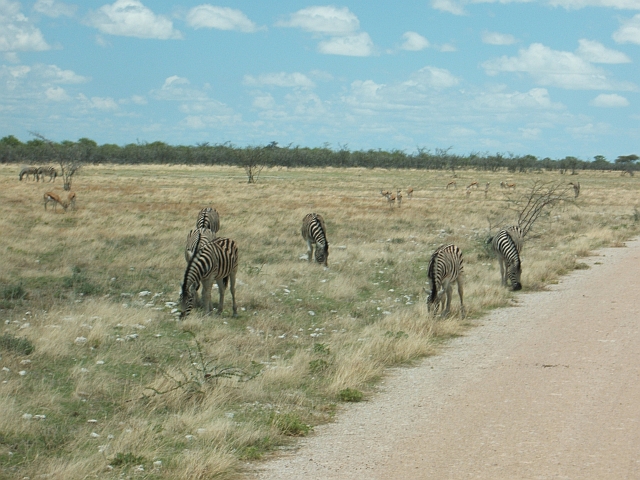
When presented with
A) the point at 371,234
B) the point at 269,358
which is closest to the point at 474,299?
the point at 269,358

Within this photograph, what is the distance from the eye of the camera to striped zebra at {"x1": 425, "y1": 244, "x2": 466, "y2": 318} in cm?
1184

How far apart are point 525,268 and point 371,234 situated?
883 centimetres

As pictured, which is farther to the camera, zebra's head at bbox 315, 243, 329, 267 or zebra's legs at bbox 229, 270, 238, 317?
zebra's head at bbox 315, 243, 329, 267

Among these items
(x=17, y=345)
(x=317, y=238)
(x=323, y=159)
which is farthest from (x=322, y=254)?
(x=323, y=159)

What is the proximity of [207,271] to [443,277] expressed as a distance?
377 centimetres

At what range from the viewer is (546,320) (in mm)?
11750

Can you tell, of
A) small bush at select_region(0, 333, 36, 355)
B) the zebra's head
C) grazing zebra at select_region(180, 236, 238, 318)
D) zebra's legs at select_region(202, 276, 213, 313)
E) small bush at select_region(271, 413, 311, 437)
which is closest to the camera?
small bush at select_region(271, 413, 311, 437)

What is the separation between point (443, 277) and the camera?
1202 centimetres

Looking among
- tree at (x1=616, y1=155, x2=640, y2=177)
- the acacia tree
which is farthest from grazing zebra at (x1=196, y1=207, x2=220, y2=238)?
tree at (x1=616, y1=155, x2=640, y2=177)

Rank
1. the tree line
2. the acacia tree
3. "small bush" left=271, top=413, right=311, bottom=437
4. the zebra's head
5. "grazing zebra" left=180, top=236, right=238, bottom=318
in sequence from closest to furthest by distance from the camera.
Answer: "small bush" left=271, top=413, right=311, bottom=437 < "grazing zebra" left=180, top=236, right=238, bottom=318 < the zebra's head < the acacia tree < the tree line

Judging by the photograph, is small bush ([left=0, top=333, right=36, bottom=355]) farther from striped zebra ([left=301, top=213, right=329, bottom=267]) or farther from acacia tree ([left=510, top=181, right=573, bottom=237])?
acacia tree ([left=510, top=181, right=573, bottom=237])

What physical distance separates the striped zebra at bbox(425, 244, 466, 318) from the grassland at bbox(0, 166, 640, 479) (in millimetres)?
320

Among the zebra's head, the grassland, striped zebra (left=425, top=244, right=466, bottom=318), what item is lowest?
the grassland

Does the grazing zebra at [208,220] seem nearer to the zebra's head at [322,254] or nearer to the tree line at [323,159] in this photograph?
the zebra's head at [322,254]
